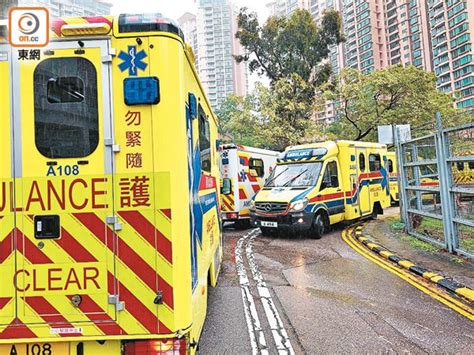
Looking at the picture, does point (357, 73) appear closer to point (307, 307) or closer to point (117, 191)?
point (307, 307)

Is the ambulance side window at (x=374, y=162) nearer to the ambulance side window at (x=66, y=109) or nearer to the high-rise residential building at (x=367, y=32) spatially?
the ambulance side window at (x=66, y=109)

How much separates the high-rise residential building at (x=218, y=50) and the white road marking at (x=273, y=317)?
5268 cm

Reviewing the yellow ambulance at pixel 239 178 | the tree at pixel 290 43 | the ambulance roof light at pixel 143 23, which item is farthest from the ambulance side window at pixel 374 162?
the tree at pixel 290 43

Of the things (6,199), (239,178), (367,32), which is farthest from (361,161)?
(367,32)

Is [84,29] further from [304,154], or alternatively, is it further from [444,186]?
[304,154]

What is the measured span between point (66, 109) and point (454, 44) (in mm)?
79805

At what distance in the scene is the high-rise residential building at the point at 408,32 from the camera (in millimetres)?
79000

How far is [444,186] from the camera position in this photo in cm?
769

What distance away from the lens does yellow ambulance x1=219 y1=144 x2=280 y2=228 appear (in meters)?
12.8

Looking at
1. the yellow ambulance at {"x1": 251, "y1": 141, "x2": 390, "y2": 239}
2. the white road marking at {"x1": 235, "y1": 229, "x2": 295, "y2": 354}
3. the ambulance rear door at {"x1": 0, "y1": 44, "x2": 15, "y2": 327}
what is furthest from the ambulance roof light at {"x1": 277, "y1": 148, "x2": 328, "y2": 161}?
the ambulance rear door at {"x1": 0, "y1": 44, "x2": 15, "y2": 327}

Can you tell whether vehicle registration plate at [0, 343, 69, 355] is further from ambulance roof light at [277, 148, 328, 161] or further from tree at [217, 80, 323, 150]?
tree at [217, 80, 323, 150]

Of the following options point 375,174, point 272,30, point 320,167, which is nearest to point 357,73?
point 272,30

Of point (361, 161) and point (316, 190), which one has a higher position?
point (361, 161)

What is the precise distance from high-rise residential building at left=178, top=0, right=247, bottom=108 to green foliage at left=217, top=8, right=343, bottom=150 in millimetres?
30417
